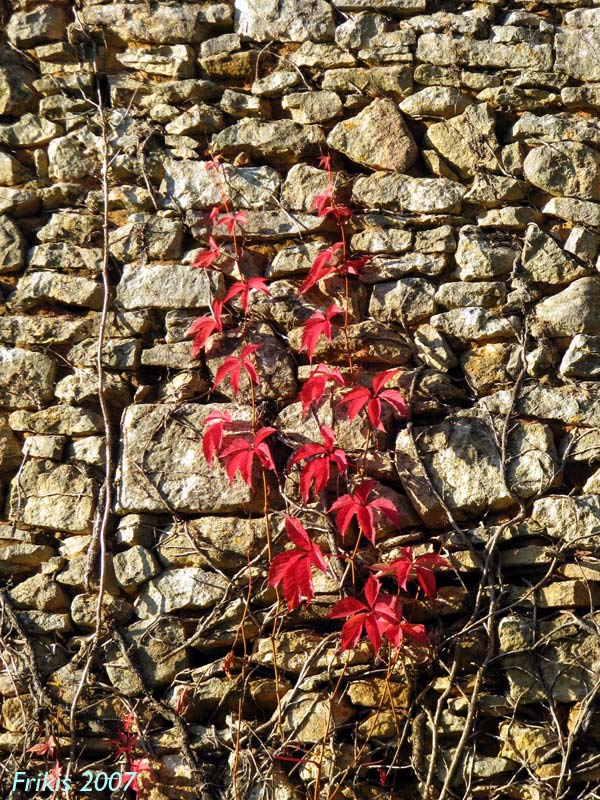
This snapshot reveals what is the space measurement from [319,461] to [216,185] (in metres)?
1.10

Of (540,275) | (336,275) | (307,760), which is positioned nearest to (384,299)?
(336,275)

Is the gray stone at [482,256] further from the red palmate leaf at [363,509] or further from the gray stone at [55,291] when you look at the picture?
the gray stone at [55,291]

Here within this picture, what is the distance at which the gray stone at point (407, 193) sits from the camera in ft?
9.02

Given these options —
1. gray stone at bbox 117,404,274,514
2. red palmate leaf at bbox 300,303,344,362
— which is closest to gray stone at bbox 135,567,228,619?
gray stone at bbox 117,404,274,514

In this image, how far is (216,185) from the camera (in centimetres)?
288

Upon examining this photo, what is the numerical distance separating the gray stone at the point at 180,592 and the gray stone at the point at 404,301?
3.39 feet

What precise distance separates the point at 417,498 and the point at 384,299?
69 cm

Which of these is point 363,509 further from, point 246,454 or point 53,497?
point 53,497

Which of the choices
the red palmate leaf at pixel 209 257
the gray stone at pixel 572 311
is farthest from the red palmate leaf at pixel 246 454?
Answer: the gray stone at pixel 572 311

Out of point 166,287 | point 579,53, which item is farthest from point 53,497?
point 579,53

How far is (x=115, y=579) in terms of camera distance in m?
2.63

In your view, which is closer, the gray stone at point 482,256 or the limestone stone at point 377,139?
the gray stone at point 482,256

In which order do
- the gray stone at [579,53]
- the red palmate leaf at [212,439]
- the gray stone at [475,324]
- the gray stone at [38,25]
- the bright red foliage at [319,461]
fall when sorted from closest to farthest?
the bright red foliage at [319,461], the red palmate leaf at [212,439], the gray stone at [475,324], the gray stone at [579,53], the gray stone at [38,25]

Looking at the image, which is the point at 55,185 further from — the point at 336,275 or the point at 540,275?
the point at 540,275
